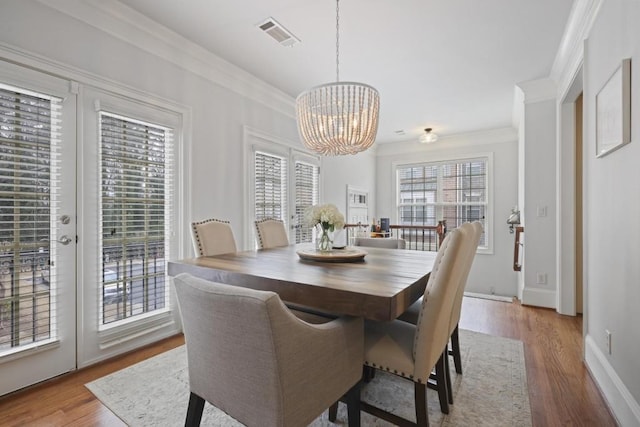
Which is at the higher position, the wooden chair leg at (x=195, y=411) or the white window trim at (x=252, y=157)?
the white window trim at (x=252, y=157)

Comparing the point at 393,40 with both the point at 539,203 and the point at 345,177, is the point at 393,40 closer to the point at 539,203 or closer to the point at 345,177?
the point at 539,203

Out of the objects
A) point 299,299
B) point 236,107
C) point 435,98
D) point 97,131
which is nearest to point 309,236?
point 236,107

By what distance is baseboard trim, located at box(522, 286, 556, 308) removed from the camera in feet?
11.5

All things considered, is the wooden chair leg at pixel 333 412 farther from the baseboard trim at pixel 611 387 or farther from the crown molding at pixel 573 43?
the crown molding at pixel 573 43

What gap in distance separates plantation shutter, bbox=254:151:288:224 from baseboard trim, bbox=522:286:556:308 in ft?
A: 9.87

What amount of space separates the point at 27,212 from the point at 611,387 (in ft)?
11.7

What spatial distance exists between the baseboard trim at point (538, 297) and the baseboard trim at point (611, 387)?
4.89 feet

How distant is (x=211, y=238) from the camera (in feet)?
8.04

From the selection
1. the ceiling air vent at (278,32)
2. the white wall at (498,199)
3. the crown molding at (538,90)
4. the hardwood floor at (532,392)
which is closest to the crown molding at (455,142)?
the white wall at (498,199)

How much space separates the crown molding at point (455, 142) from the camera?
5.49 m

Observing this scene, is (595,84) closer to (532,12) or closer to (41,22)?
(532,12)

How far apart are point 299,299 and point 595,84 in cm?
238

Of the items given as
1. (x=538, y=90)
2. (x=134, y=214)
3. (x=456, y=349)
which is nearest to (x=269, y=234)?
(x=134, y=214)

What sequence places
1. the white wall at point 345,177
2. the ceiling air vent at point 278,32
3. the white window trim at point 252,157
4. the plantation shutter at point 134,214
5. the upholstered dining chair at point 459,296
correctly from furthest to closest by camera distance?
1. the white wall at point 345,177
2. the white window trim at point 252,157
3. the ceiling air vent at point 278,32
4. the plantation shutter at point 134,214
5. the upholstered dining chair at point 459,296
